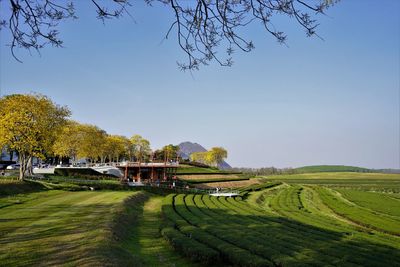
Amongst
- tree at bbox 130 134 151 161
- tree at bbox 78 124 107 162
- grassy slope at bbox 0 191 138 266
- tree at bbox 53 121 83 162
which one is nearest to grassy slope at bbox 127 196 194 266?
grassy slope at bbox 0 191 138 266

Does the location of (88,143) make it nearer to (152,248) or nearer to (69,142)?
(69,142)

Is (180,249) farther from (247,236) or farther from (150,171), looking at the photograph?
(150,171)

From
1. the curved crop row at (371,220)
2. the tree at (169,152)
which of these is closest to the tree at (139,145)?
the tree at (169,152)

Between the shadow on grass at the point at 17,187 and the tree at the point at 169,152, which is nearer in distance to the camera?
the shadow on grass at the point at 17,187

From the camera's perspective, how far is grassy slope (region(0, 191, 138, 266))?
13.9 metres

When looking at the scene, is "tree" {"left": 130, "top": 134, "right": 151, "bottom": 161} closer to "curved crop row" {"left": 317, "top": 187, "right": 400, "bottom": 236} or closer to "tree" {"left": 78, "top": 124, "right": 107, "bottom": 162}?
"tree" {"left": 78, "top": 124, "right": 107, "bottom": 162}

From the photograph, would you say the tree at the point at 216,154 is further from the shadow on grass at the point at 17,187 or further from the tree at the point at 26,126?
the shadow on grass at the point at 17,187

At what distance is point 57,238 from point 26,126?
33206 millimetres

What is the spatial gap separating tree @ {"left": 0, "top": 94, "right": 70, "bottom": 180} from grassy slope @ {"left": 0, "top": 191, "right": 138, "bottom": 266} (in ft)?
68.2

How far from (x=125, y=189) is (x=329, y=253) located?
42.3 metres

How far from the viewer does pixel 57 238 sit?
57.0 ft

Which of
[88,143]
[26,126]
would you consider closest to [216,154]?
[88,143]

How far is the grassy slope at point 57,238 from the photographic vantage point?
13880 millimetres

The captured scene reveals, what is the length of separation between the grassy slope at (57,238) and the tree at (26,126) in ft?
68.2
